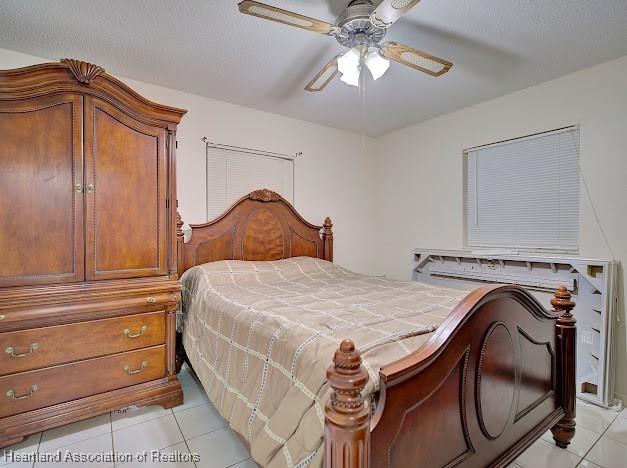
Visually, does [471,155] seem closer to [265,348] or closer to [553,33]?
[553,33]

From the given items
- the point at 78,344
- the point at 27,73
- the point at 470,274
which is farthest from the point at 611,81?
the point at 78,344

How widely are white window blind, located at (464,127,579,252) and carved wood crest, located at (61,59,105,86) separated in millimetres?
3182

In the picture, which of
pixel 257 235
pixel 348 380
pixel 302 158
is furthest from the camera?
pixel 302 158

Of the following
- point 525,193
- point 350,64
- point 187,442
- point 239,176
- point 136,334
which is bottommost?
point 187,442

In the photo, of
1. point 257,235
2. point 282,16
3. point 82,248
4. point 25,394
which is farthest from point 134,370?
point 282,16

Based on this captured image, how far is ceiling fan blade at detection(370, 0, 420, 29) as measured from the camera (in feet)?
4.52

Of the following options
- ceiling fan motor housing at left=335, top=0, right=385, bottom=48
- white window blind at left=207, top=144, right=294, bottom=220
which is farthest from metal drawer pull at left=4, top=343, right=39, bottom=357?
ceiling fan motor housing at left=335, top=0, right=385, bottom=48

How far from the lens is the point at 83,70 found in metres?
1.89

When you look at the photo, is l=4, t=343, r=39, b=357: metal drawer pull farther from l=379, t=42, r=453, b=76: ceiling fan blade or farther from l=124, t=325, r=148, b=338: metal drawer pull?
l=379, t=42, r=453, b=76: ceiling fan blade

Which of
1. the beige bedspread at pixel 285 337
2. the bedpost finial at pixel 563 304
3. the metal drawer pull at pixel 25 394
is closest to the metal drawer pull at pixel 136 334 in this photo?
the beige bedspread at pixel 285 337

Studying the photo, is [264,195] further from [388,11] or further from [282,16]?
[388,11]

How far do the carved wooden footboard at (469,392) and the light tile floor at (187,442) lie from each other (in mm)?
164

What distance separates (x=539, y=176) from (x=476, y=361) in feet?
7.46

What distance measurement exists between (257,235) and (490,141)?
241cm
